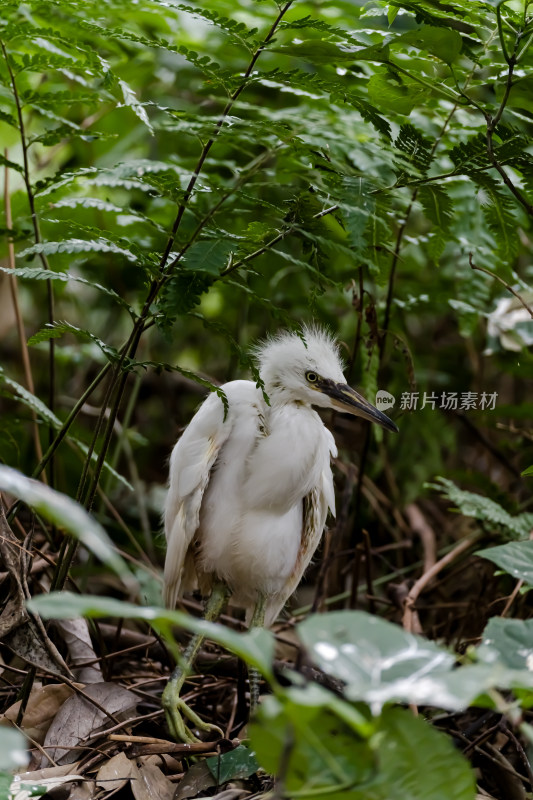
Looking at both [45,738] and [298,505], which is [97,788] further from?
[298,505]

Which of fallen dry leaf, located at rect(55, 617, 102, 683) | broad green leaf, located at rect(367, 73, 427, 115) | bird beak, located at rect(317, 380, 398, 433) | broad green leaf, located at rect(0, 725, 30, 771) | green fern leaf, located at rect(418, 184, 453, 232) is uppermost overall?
broad green leaf, located at rect(367, 73, 427, 115)

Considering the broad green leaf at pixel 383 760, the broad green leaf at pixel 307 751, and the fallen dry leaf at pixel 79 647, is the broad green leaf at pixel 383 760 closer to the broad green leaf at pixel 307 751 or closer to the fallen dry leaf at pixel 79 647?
the broad green leaf at pixel 307 751

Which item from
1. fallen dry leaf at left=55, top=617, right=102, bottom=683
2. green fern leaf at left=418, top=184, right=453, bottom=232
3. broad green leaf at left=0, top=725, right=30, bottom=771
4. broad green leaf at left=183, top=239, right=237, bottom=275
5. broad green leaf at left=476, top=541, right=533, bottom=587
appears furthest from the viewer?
fallen dry leaf at left=55, top=617, right=102, bottom=683

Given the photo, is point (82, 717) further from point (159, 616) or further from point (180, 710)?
point (159, 616)

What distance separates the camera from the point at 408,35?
131 centimetres

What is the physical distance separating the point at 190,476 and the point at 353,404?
0.36m

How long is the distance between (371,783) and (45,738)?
0.92m

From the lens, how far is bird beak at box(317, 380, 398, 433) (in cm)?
160

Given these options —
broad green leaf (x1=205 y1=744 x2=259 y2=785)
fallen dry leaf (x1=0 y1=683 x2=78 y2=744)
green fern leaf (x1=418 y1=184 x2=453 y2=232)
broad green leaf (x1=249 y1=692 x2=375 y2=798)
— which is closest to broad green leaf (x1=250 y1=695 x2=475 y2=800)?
broad green leaf (x1=249 y1=692 x2=375 y2=798)

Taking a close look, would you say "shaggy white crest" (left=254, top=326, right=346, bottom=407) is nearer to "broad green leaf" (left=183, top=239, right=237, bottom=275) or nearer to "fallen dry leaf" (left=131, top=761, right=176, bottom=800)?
"broad green leaf" (left=183, top=239, right=237, bottom=275)

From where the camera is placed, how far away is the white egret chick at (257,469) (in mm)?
1628

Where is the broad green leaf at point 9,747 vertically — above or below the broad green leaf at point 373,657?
below

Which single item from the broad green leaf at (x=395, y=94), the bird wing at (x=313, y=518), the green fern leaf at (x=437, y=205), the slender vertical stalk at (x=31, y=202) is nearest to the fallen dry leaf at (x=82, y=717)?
the bird wing at (x=313, y=518)

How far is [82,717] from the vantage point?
151cm
